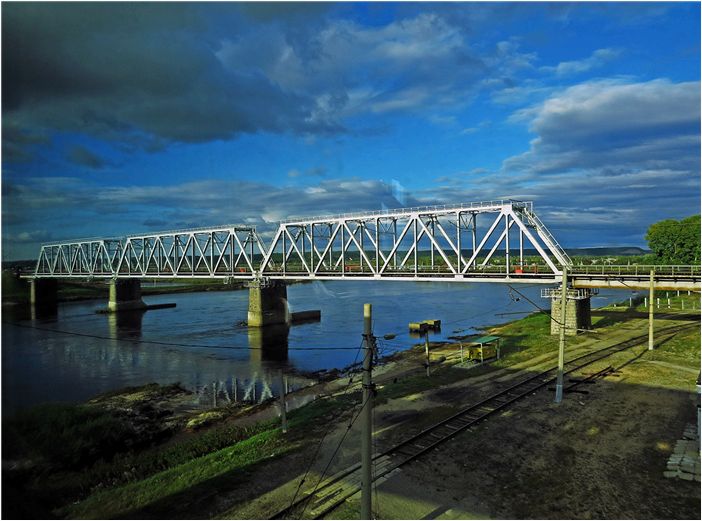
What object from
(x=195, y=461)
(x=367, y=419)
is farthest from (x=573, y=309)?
(x=367, y=419)

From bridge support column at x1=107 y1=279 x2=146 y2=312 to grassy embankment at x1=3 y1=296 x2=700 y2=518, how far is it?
233 feet

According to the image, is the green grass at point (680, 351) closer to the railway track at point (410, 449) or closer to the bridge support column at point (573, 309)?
the railway track at point (410, 449)

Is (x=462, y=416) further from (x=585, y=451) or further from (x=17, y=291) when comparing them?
(x=17, y=291)

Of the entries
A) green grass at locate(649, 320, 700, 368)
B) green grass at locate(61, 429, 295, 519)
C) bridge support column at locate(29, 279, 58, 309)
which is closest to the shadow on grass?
green grass at locate(649, 320, 700, 368)

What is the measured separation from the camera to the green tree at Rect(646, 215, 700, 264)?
213ft

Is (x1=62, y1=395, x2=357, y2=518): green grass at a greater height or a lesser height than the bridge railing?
lesser

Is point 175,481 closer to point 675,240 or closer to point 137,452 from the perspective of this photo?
point 137,452

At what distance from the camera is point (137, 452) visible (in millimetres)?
20562

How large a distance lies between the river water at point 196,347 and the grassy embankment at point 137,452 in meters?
1.83

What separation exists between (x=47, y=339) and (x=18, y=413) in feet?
172

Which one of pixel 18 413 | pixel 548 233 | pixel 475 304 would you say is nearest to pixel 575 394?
pixel 18 413

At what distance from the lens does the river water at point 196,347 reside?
2660cm

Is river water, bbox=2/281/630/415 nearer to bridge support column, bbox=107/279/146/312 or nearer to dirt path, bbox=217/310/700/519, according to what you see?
bridge support column, bbox=107/279/146/312

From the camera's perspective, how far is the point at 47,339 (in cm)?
5119
